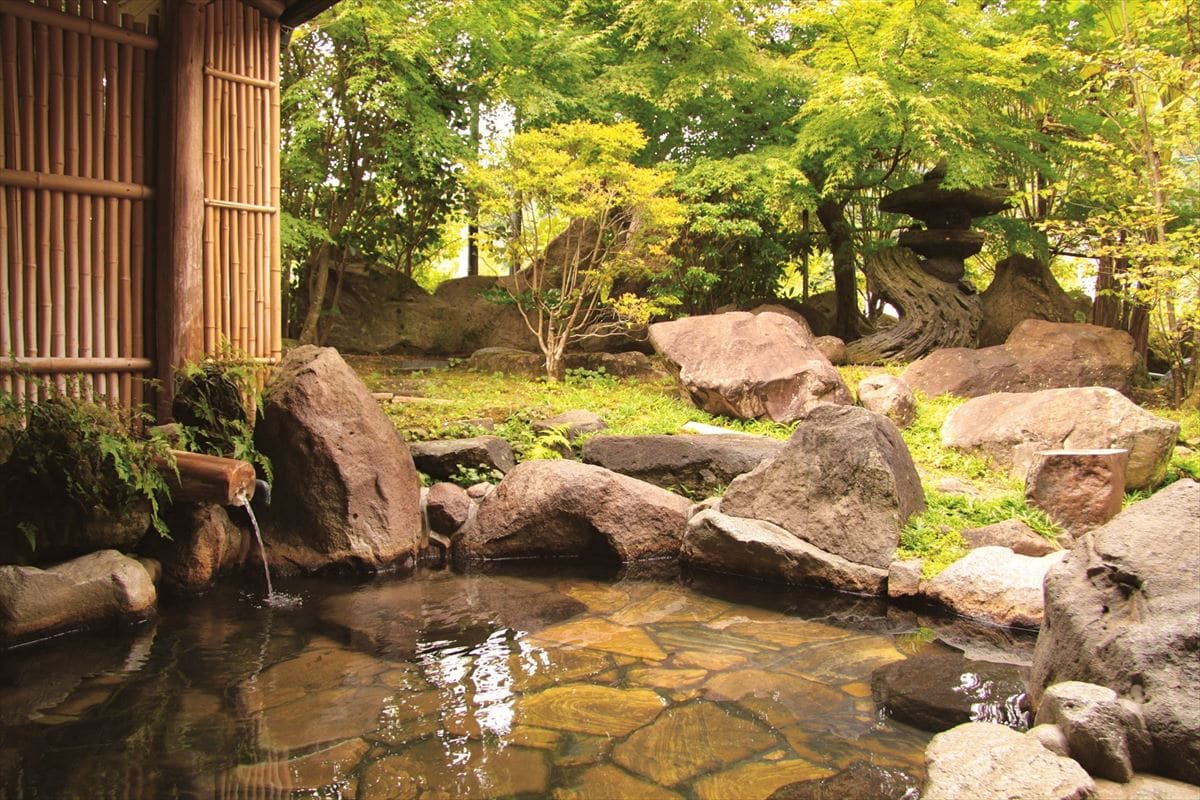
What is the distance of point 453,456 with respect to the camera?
7.79 meters

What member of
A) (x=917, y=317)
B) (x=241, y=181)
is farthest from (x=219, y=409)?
(x=917, y=317)

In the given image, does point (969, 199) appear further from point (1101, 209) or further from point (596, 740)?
point (596, 740)

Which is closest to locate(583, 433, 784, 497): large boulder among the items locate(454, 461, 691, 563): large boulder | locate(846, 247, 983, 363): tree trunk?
locate(454, 461, 691, 563): large boulder

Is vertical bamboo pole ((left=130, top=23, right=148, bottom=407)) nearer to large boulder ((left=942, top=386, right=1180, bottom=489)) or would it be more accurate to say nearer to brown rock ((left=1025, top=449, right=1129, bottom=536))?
brown rock ((left=1025, top=449, right=1129, bottom=536))

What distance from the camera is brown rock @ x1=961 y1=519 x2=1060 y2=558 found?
6098 mm

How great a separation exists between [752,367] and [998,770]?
700cm

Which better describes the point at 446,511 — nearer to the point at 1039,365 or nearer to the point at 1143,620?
the point at 1143,620

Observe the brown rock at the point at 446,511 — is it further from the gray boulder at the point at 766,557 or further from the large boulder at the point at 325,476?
the gray boulder at the point at 766,557

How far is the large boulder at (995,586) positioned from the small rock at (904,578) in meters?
0.09

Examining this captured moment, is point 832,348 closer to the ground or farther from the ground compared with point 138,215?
closer to the ground

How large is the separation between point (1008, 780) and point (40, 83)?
709cm

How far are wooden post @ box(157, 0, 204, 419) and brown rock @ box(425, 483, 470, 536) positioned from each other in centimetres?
221

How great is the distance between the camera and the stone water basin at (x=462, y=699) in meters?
3.54

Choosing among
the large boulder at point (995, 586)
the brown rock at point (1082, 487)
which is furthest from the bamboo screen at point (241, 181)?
the brown rock at point (1082, 487)
